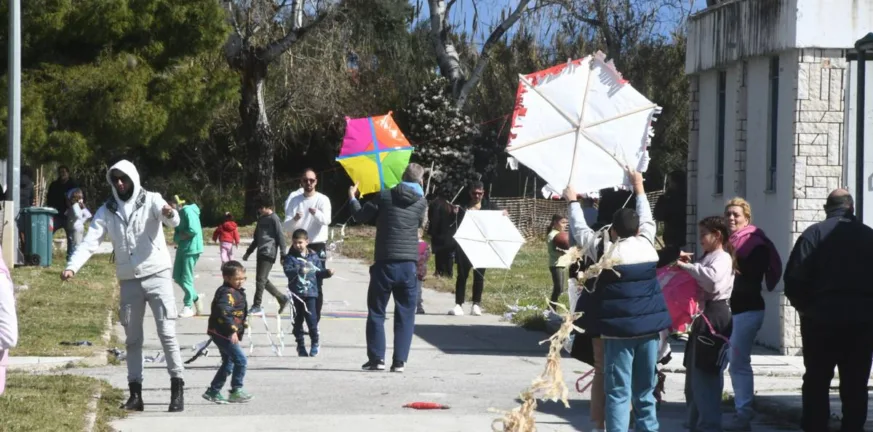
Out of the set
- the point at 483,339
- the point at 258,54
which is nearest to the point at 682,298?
the point at 483,339

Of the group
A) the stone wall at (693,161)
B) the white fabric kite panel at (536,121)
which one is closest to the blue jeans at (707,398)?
the white fabric kite panel at (536,121)

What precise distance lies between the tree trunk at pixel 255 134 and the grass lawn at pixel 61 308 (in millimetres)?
13636

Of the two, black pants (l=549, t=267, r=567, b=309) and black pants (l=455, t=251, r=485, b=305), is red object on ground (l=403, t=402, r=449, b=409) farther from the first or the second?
black pants (l=455, t=251, r=485, b=305)

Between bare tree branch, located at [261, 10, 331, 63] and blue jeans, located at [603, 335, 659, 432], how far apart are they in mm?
27910

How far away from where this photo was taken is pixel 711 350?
9211mm

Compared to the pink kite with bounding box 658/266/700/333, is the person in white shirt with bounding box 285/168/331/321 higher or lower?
higher

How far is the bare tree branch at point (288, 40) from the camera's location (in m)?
35.7

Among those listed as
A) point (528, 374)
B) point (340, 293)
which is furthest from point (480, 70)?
point (528, 374)

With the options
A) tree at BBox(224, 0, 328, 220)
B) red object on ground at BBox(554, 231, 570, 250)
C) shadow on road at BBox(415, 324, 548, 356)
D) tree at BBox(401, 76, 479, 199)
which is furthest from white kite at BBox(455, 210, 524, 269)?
tree at BBox(401, 76, 479, 199)

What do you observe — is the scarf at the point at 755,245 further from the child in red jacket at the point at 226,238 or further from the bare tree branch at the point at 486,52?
the bare tree branch at the point at 486,52

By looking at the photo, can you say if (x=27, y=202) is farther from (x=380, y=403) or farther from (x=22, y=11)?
(x=380, y=403)

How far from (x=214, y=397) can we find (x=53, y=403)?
4.23 feet

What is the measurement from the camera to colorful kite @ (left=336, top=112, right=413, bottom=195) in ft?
47.8

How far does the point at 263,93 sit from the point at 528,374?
88.3 feet
